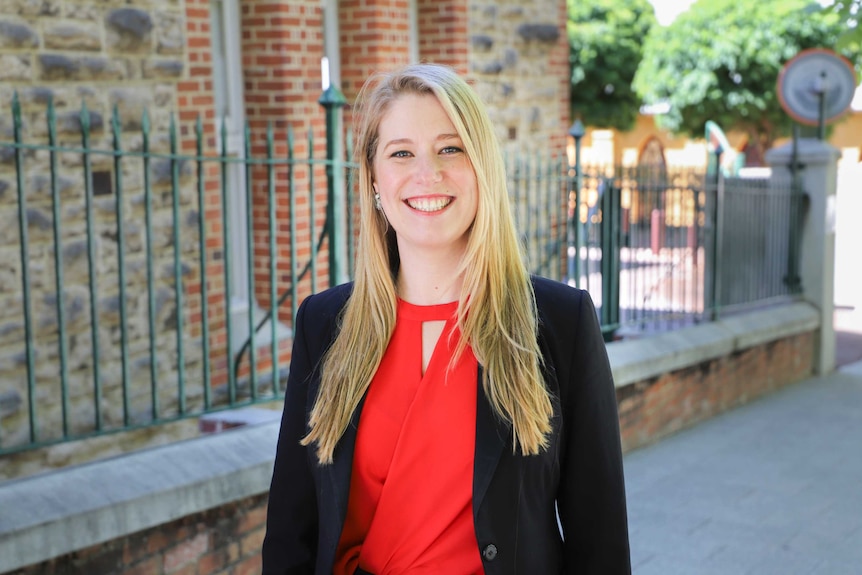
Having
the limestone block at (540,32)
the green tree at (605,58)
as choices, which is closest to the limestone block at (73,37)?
the limestone block at (540,32)

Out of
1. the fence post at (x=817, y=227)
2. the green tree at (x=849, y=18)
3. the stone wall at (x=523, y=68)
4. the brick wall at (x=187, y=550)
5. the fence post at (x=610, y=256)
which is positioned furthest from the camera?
the fence post at (x=817, y=227)

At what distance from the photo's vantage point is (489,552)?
2.18 m

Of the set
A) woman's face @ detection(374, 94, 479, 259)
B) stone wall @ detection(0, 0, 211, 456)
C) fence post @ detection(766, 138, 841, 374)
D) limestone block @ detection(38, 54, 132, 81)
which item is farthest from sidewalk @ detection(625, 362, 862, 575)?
limestone block @ detection(38, 54, 132, 81)

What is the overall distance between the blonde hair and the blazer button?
0.20 m

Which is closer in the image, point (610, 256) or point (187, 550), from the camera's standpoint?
point (187, 550)

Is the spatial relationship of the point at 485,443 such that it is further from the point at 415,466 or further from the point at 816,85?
the point at 816,85

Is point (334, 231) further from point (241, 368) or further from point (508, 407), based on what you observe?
point (508, 407)

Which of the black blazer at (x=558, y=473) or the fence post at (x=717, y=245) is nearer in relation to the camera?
the black blazer at (x=558, y=473)

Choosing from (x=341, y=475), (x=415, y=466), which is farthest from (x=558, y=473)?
(x=341, y=475)

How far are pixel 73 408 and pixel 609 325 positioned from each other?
3.83 m

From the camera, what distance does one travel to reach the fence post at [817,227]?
10.5 m

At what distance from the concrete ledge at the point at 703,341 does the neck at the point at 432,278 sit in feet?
16.0

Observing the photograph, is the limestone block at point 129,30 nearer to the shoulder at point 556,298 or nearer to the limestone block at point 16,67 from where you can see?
the limestone block at point 16,67

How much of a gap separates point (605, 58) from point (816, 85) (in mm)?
20165
